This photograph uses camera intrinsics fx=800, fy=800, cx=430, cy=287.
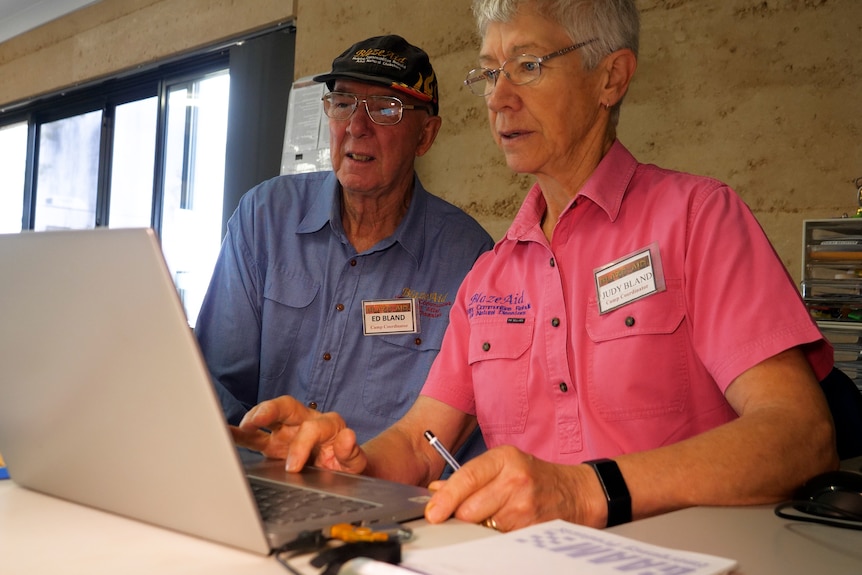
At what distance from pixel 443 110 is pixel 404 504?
3.25m

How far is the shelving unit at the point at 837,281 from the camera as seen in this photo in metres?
2.21

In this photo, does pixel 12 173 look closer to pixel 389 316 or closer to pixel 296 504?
pixel 389 316

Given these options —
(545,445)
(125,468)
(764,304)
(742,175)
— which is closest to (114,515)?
(125,468)

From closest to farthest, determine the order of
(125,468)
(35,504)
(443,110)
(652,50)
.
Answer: (125,468)
(35,504)
(652,50)
(443,110)

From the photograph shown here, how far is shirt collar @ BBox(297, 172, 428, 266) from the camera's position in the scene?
2.17 m

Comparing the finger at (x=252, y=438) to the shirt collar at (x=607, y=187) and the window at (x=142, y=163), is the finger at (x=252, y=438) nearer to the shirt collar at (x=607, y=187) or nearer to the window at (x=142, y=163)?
the shirt collar at (x=607, y=187)

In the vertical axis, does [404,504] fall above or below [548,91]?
below

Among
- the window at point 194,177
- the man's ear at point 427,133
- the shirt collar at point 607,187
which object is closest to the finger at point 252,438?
the shirt collar at point 607,187

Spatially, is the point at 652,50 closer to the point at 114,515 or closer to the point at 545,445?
the point at 545,445

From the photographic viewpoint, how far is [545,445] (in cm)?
143

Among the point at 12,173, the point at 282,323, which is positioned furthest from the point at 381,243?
the point at 12,173

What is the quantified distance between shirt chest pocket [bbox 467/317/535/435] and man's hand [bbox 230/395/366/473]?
351mm

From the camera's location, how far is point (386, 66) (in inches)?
84.2

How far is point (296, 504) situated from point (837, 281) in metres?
1.91
